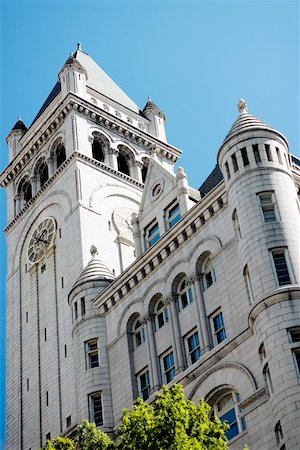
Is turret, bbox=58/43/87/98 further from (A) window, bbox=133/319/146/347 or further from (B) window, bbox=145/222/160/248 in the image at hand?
(A) window, bbox=133/319/146/347

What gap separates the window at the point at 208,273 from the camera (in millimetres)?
43750

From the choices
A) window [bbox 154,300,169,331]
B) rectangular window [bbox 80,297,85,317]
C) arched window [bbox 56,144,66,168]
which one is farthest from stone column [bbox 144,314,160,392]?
arched window [bbox 56,144,66,168]

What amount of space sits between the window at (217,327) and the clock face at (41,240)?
2302 centimetres

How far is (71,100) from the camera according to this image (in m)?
68.7

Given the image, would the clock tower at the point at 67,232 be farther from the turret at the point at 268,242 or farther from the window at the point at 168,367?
the turret at the point at 268,242

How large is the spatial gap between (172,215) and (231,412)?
45.5ft

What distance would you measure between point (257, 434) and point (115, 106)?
43143 millimetres

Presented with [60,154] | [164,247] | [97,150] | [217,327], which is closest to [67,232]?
[60,154]

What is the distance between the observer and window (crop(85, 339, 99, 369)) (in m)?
48.5

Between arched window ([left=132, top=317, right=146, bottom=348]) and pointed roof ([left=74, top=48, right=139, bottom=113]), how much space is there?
31.5 m

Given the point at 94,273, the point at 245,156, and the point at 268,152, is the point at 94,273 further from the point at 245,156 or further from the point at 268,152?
the point at 268,152

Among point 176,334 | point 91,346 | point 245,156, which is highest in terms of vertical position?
point 245,156

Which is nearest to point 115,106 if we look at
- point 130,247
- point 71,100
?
point 71,100

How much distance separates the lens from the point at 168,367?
4450 cm
